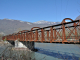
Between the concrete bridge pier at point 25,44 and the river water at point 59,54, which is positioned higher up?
the concrete bridge pier at point 25,44

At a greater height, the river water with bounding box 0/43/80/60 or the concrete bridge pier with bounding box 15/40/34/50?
the concrete bridge pier with bounding box 15/40/34/50

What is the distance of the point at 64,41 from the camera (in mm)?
16000

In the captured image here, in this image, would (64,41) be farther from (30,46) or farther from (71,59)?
(30,46)

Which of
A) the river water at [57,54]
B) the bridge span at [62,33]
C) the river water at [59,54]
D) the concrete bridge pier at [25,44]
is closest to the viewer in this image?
the bridge span at [62,33]

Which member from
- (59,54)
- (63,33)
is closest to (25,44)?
(59,54)

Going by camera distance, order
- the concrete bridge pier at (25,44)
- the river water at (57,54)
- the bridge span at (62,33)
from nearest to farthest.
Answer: the bridge span at (62,33) < the river water at (57,54) < the concrete bridge pier at (25,44)

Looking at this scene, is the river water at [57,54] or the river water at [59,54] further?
the river water at [57,54]

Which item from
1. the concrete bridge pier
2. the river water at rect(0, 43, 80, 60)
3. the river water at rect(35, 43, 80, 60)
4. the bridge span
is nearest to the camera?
the bridge span

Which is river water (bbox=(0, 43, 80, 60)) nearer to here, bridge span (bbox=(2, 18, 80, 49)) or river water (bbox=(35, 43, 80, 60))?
river water (bbox=(35, 43, 80, 60))

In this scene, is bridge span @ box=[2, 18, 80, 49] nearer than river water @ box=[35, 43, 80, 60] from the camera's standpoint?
Yes

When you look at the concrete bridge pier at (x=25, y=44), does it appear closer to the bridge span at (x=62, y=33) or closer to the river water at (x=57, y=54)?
the river water at (x=57, y=54)

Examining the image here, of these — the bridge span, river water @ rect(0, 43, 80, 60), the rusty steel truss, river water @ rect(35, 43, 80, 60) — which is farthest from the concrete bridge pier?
the rusty steel truss

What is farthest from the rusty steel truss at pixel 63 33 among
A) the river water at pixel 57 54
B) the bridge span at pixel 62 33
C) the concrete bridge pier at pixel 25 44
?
the concrete bridge pier at pixel 25 44

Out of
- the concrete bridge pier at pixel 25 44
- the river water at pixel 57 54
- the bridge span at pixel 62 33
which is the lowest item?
the river water at pixel 57 54
